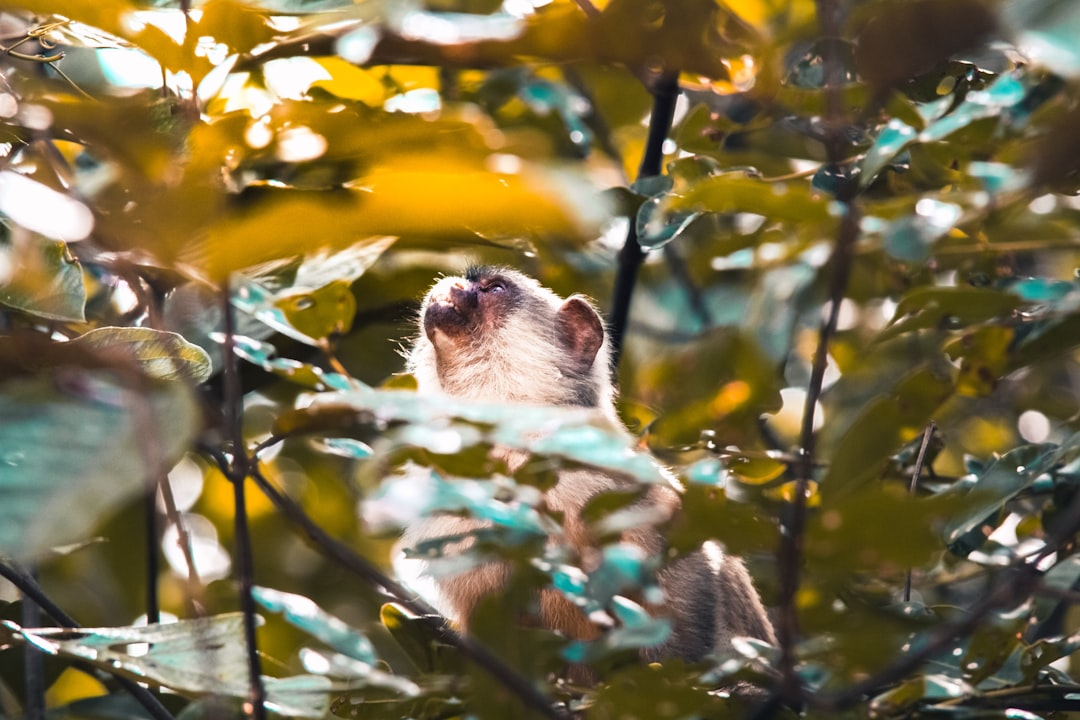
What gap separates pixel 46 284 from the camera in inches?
84.2

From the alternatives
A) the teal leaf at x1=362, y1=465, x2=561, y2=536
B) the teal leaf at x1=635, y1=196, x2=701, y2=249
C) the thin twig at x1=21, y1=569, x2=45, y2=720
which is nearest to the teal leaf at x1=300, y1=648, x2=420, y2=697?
the teal leaf at x1=362, y1=465, x2=561, y2=536

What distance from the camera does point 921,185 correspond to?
3.12 metres

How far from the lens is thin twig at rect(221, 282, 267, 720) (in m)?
1.40

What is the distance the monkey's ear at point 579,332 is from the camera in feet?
14.9

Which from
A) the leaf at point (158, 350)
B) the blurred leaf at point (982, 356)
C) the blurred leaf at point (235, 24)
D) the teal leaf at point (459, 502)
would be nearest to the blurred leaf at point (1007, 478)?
the blurred leaf at point (982, 356)

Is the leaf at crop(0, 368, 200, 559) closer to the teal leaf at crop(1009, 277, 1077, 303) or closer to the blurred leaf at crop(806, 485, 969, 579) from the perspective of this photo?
the blurred leaf at crop(806, 485, 969, 579)

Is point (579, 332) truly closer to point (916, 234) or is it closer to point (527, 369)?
point (527, 369)

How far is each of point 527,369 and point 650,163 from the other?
1219 mm

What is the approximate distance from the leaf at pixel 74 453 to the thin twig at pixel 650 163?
216cm

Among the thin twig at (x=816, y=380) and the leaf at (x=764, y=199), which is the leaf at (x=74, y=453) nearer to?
the thin twig at (x=816, y=380)

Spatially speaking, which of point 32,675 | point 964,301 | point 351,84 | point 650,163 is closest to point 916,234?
point 964,301

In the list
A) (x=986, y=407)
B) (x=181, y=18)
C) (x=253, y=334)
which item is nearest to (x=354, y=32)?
(x=181, y=18)

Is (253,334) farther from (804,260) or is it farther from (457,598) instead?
(804,260)

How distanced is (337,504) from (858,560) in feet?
13.2
